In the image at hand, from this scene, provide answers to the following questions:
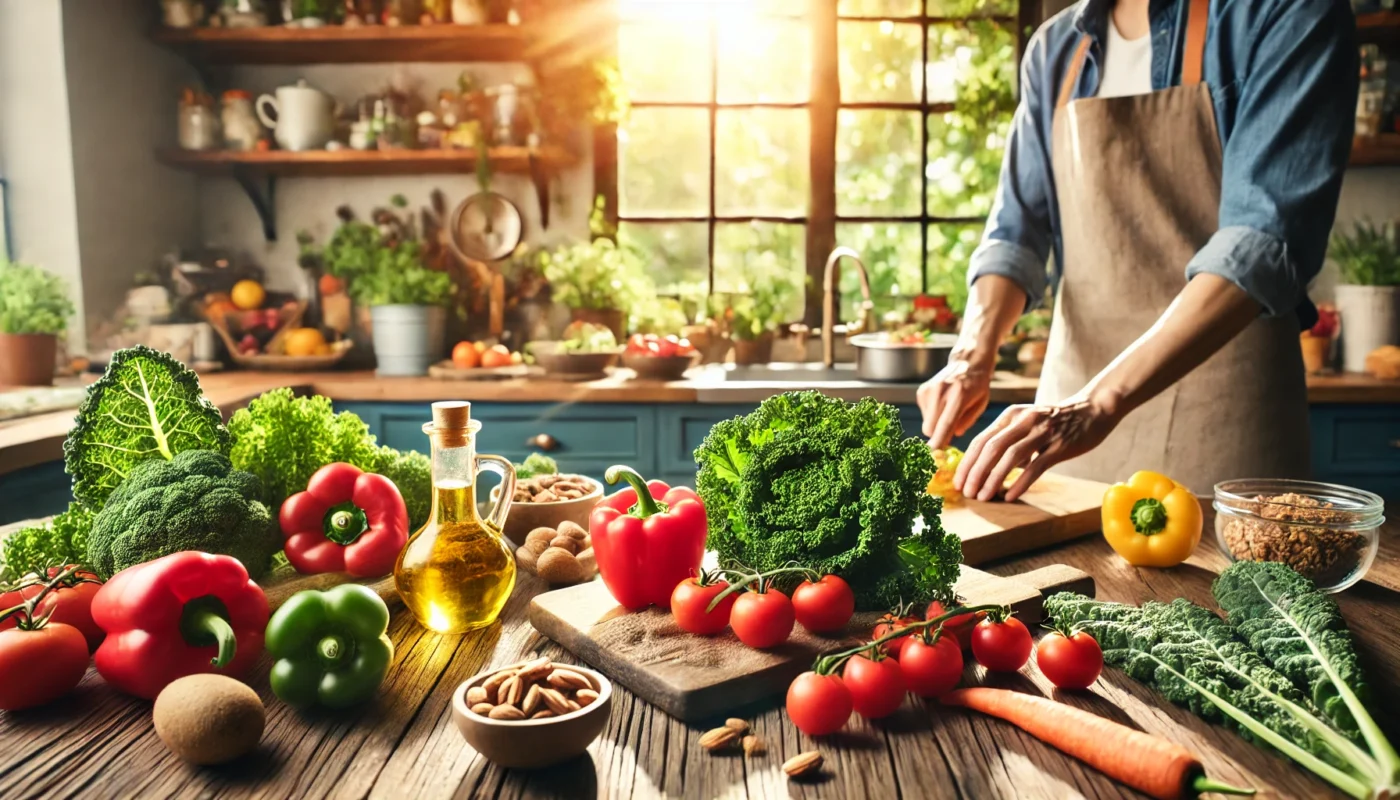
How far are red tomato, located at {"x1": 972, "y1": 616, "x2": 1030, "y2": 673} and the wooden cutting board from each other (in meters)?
0.45

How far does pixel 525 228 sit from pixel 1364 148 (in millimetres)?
3093

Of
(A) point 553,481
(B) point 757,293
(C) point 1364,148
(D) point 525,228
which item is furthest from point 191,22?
(C) point 1364,148

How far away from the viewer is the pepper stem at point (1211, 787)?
0.71m

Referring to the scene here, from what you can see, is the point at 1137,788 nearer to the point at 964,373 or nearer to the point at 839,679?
the point at 839,679

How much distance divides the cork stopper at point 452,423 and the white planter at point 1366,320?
3572mm

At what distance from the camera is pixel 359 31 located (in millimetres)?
3533

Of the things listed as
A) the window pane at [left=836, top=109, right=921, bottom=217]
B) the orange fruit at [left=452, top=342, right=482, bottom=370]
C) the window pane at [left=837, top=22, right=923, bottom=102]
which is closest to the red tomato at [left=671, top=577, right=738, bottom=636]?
the orange fruit at [left=452, top=342, right=482, bottom=370]

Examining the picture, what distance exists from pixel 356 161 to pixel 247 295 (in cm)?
65

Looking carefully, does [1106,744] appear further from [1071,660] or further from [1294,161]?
[1294,161]

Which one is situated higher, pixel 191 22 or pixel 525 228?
pixel 191 22

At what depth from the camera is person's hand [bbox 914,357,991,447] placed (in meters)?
1.90

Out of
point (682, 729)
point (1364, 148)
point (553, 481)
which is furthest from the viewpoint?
point (1364, 148)

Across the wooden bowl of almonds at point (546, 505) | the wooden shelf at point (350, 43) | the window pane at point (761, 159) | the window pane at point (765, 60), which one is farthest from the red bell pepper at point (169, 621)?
the window pane at point (765, 60)

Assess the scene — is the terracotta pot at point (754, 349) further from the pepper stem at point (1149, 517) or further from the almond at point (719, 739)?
the almond at point (719, 739)
